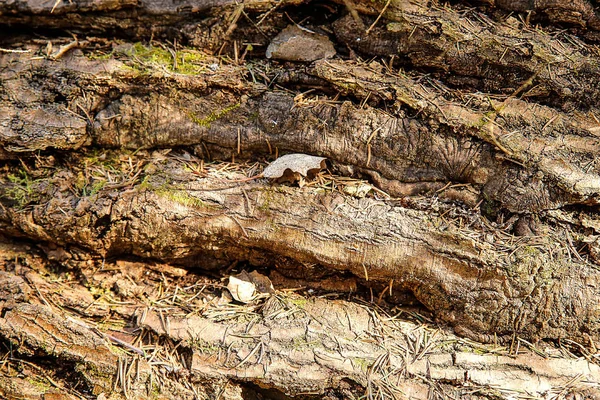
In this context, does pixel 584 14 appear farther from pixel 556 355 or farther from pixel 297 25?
pixel 556 355

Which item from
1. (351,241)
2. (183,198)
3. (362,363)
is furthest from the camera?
(183,198)

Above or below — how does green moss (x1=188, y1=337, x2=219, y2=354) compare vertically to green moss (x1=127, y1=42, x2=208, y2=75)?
below

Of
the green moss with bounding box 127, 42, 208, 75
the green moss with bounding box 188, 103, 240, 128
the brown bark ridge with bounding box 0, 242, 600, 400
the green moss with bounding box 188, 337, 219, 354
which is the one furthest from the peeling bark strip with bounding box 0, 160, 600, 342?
the green moss with bounding box 127, 42, 208, 75

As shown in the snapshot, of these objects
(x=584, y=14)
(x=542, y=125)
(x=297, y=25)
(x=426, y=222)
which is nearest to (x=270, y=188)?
(x=426, y=222)

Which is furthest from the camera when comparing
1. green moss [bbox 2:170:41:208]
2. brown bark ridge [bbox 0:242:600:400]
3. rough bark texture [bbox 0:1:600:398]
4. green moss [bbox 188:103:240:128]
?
green moss [bbox 188:103:240:128]

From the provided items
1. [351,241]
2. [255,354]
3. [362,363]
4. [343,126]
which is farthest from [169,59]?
[362,363]

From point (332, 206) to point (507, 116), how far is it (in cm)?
123

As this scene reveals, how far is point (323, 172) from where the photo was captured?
3076 mm

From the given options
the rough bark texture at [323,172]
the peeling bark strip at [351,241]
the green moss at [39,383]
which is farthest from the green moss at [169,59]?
the green moss at [39,383]

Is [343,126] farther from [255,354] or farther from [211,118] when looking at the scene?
[255,354]

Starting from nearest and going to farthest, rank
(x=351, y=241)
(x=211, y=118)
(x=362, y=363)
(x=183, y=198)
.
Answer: (x=362, y=363) < (x=351, y=241) < (x=183, y=198) < (x=211, y=118)

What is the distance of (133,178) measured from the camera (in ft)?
10.2

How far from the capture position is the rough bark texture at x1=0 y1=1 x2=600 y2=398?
2.77m

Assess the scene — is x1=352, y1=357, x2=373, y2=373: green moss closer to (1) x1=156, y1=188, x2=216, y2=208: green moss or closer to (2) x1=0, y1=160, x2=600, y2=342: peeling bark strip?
(2) x1=0, y1=160, x2=600, y2=342: peeling bark strip
